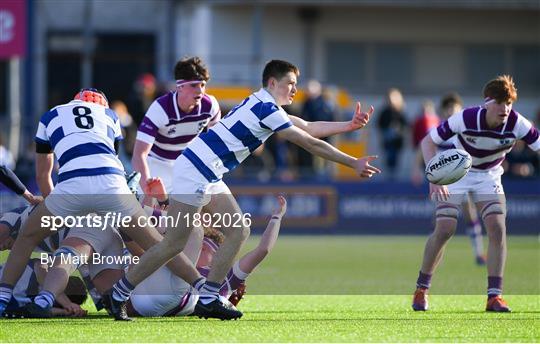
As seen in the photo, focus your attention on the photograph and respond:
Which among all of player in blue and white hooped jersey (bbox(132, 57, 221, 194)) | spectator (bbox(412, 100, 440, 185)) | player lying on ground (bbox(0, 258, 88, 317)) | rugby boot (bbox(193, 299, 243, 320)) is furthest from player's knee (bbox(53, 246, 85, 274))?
spectator (bbox(412, 100, 440, 185))

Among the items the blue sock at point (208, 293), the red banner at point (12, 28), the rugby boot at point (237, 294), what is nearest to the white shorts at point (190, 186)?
the blue sock at point (208, 293)

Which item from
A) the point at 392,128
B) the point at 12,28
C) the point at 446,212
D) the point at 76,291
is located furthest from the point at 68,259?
the point at 392,128

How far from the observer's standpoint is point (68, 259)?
9.21m

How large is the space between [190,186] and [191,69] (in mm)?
1325

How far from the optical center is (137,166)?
1066 cm

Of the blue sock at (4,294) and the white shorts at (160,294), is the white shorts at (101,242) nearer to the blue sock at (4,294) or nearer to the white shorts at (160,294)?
the white shorts at (160,294)

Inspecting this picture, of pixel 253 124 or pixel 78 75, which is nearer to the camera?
pixel 253 124

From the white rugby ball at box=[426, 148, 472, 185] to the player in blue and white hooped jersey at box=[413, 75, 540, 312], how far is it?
0.23 metres

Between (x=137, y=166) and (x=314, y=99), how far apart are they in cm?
1077

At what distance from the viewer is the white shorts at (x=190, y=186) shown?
367 inches

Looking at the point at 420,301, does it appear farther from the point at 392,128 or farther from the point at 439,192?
the point at 392,128

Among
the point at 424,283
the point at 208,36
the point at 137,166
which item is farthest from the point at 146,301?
the point at 208,36

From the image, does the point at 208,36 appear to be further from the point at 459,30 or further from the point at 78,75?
the point at 459,30

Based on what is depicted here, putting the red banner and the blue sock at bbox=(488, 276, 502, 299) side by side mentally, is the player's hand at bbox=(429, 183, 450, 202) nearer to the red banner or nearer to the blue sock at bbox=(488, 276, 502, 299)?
the blue sock at bbox=(488, 276, 502, 299)
